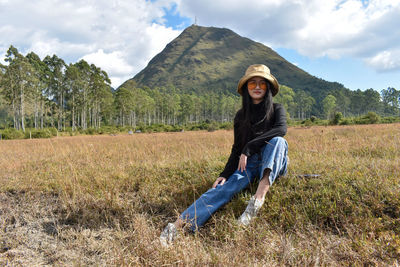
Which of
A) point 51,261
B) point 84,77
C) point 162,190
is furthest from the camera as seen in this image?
point 84,77

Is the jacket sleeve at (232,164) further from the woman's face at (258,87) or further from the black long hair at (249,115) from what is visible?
the woman's face at (258,87)

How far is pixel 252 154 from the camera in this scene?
2701mm

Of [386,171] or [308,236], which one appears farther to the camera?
[386,171]

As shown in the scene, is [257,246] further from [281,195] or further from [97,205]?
[97,205]

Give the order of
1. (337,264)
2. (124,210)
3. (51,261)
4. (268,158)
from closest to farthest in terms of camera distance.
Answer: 1. (337,264)
2. (51,261)
3. (268,158)
4. (124,210)

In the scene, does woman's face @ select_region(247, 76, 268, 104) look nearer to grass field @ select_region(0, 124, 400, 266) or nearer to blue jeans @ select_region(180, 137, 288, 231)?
blue jeans @ select_region(180, 137, 288, 231)

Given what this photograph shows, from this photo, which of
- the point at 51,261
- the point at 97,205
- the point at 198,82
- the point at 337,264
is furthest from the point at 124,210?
the point at 198,82

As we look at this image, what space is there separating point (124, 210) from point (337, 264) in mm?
2507

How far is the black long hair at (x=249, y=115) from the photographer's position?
2805 millimetres

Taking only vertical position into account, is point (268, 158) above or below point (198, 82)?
below

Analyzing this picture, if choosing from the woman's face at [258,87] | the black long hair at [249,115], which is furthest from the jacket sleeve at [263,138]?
the woman's face at [258,87]

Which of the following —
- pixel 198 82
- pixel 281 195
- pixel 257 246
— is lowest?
pixel 257 246

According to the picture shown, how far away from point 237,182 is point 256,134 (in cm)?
66

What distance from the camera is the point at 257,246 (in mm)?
1990
